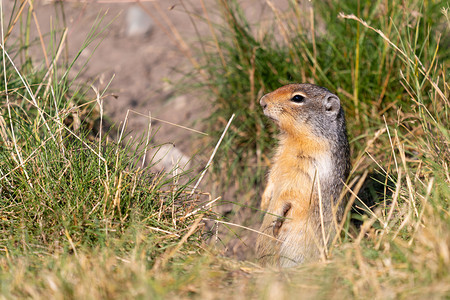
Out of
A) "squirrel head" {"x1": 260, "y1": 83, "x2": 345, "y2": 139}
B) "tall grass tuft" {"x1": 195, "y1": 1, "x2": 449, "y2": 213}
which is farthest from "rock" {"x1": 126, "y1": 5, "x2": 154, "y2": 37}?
"squirrel head" {"x1": 260, "y1": 83, "x2": 345, "y2": 139}

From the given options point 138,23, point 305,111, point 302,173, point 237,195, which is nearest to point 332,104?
point 305,111

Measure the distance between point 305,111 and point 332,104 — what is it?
0.21 m

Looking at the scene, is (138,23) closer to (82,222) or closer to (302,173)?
(302,173)

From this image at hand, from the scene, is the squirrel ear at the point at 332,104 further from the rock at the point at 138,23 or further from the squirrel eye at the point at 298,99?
the rock at the point at 138,23

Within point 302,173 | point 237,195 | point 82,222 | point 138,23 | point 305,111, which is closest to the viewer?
point 82,222

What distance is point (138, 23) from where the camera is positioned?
6.82 metres

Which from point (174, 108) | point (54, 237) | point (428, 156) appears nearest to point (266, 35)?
point (174, 108)

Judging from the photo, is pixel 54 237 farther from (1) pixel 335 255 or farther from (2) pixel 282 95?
(2) pixel 282 95

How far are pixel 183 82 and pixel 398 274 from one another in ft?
12.9

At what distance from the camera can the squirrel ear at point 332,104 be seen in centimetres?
403

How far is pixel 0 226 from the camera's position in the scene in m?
3.03

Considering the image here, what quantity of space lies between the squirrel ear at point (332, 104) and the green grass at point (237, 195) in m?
0.56

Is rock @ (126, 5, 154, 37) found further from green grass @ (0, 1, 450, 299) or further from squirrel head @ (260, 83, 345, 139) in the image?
squirrel head @ (260, 83, 345, 139)

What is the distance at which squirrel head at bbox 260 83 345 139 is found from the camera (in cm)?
397
